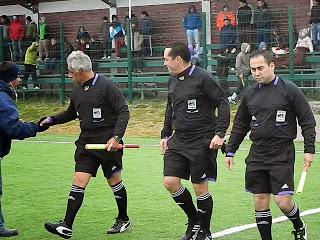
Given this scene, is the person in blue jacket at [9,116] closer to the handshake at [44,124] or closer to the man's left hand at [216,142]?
the handshake at [44,124]

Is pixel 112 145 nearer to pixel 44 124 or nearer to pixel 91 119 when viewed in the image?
pixel 91 119

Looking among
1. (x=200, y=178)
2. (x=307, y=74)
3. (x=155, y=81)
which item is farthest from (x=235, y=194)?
(x=155, y=81)

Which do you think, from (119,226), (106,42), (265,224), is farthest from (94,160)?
(106,42)

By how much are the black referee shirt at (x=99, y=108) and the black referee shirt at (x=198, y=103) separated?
63 centimetres

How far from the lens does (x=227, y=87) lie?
21828mm

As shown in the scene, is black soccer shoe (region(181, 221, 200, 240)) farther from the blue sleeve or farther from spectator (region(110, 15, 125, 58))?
spectator (region(110, 15, 125, 58))

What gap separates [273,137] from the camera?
7422 millimetres

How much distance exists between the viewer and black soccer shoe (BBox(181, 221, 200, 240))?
8258mm

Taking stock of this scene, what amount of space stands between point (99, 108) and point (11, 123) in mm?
1011

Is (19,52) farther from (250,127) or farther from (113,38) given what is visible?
(250,127)

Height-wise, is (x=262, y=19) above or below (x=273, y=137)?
above

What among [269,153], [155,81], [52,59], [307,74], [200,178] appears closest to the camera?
[269,153]

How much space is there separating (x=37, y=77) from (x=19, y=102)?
1022mm

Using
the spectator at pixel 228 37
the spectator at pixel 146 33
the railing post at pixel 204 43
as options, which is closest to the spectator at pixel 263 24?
the spectator at pixel 228 37
